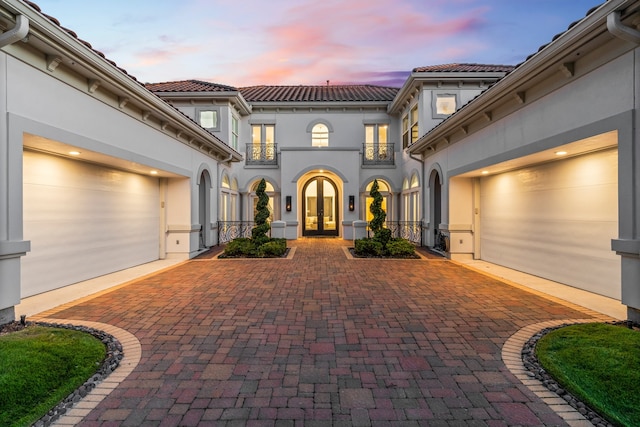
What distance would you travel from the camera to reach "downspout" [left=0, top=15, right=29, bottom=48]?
177 inches

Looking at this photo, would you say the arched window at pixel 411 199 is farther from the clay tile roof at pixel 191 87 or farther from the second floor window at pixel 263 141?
the clay tile roof at pixel 191 87

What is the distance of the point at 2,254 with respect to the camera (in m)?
4.76

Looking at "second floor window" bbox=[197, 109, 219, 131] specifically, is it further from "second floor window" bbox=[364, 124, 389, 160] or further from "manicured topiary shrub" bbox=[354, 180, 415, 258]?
"manicured topiary shrub" bbox=[354, 180, 415, 258]

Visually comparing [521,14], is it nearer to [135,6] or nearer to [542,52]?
[542,52]

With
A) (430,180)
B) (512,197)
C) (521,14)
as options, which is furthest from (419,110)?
(521,14)

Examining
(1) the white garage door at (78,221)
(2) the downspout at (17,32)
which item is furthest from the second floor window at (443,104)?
(2) the downspout at (17,32)

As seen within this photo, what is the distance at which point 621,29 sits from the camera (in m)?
4.46

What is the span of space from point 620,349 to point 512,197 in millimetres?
6388

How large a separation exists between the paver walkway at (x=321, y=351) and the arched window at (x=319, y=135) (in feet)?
42.5

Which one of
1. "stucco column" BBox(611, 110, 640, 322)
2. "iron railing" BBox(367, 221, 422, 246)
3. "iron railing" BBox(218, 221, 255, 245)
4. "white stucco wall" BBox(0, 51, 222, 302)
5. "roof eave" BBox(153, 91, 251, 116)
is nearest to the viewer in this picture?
"stucco column" BBox(611, 110, 640, 322)

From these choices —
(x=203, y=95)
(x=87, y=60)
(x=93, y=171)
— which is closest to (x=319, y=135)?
(x=203, y=95)

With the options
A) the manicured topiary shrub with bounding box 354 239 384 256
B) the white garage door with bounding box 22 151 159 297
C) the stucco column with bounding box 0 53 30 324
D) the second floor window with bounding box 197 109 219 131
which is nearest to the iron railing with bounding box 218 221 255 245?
the white garage door with bounding box 22 151 159 297

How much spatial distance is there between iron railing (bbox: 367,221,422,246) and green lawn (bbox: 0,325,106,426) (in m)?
13.1

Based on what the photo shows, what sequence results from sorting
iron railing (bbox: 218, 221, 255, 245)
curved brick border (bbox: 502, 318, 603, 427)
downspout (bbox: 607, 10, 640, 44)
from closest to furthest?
curved brick border (bbox: 502, 318, 603, 427), downspout (bbox: 607, 10, 640, 44), iron railing (bbox: 218, 221, 255, 245)
